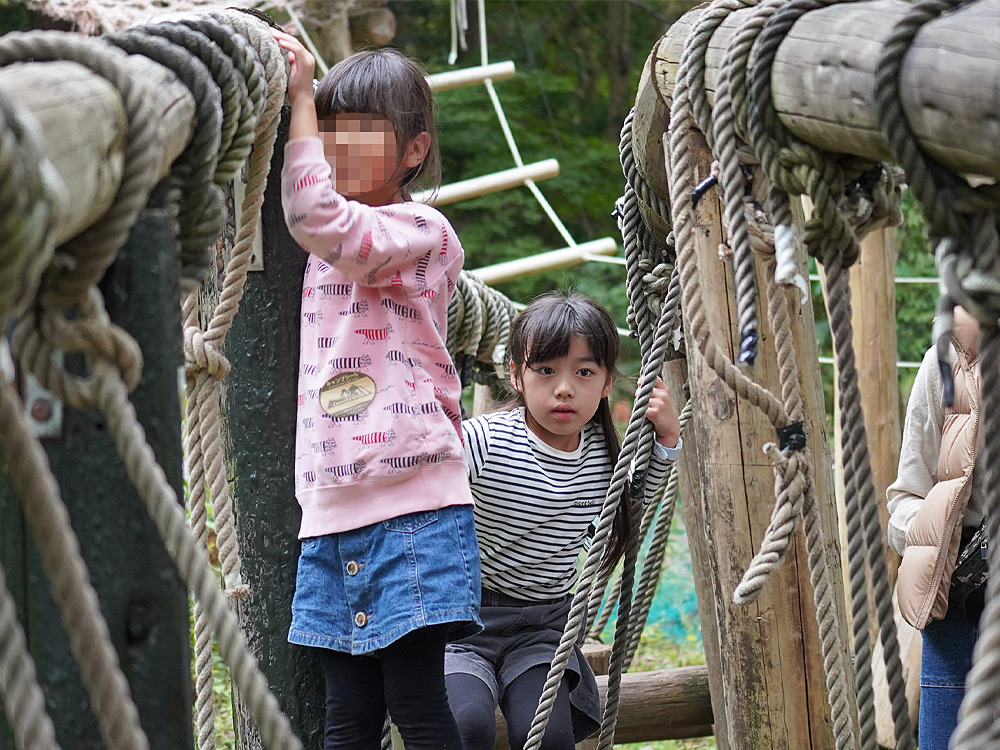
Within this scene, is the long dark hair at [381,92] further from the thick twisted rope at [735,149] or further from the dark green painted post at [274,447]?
the thick twisted rope at [735,149]

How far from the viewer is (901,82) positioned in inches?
33.6

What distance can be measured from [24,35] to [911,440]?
173 centimetres

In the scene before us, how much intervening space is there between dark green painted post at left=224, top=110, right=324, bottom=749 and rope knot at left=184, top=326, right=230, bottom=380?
12.9 inches

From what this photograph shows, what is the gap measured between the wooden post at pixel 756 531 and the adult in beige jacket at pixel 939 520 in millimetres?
138

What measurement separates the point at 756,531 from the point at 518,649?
0.50 m

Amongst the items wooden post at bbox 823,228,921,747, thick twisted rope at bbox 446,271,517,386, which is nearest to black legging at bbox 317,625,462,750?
thick twisted rope at bbox 446,271,517,386

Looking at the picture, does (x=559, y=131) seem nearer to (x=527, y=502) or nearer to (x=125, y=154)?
Answer: (x=527, y=502)

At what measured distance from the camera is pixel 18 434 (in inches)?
25.9

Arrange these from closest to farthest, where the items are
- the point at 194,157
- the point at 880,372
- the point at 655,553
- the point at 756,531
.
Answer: the point at 194,157, the point at 756,531, the point at 655,553, the point at 880,372

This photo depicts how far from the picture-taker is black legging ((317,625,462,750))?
5.34 ft

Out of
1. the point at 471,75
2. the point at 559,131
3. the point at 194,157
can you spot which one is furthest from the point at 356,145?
the point at 559,131

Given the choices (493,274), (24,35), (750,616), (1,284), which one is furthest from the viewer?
(493,274)

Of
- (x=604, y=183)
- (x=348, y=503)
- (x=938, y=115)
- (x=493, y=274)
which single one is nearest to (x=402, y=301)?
(x=348, y=503)

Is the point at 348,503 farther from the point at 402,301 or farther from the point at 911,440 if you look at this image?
the point at 911,440
